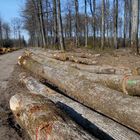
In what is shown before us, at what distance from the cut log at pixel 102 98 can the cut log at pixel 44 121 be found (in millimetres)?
1037

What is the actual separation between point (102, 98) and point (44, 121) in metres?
1.68

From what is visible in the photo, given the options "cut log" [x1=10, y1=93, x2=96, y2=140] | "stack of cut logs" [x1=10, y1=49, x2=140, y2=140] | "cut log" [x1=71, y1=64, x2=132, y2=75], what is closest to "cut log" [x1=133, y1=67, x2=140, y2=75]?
"stack of cut logs" [x1=10, y1=49, x2=140, y2=140]

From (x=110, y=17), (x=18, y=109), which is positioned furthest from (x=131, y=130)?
(x=110, y=17)

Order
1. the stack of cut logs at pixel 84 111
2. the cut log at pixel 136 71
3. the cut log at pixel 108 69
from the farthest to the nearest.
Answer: the cut log at pixel 108 69, the cut log at pixel 136 71, the stack of cut logs at pixel 84 111

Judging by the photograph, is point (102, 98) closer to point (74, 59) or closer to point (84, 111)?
point (84, 111)

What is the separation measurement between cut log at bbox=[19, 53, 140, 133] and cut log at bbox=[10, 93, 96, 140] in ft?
3.40

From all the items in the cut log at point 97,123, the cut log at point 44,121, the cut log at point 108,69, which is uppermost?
the cut log at point 108,69

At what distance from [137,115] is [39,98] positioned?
179cm

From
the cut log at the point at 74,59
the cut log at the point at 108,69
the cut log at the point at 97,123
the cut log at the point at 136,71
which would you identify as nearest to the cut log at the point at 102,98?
the cut log at the point at 97,123

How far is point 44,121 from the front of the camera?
4277mm

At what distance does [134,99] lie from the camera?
502 cm

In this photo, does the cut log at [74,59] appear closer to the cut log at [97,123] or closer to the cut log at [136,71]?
the cut log at [136,71]

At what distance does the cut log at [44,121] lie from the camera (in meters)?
3.84

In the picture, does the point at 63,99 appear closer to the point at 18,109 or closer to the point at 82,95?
the point at 82,95
